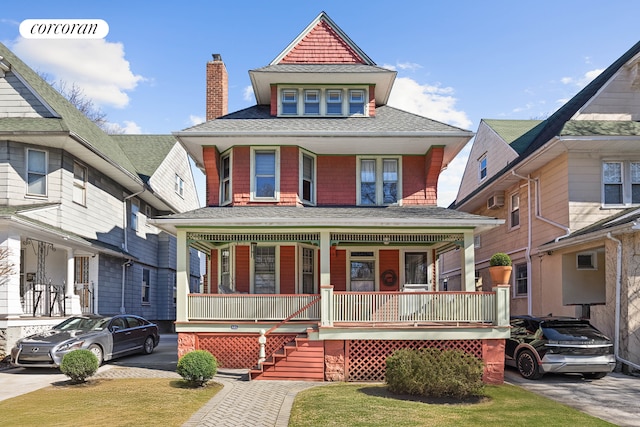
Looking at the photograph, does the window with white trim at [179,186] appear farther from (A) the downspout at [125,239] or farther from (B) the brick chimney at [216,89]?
(B) the brick chimney at [216,89]

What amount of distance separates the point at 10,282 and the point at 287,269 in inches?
323

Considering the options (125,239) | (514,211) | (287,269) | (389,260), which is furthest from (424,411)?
(125,239)

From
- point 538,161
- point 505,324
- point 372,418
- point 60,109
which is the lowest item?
point 372,418

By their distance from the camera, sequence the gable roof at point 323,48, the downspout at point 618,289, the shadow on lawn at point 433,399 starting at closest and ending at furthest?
the shadow on lawn at point 433,399 → the downspout at point 618,289 → the gable roof at point 323,48

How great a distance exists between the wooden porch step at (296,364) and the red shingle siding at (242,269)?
3.93m

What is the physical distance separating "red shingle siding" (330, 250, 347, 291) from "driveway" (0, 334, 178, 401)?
576 cm

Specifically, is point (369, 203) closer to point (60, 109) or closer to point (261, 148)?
point (261, 148)

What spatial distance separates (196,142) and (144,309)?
42.6 feet

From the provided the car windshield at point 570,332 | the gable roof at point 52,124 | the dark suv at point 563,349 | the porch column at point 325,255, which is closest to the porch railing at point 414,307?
the porch column at point 325,255

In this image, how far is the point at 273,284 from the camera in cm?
1788

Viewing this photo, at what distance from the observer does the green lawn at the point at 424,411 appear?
31.0 feet

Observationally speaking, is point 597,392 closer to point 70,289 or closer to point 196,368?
point 196,368

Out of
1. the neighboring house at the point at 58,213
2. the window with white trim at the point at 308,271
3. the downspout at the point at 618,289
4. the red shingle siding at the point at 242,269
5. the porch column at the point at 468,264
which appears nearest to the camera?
the porch column at the point at 468,264

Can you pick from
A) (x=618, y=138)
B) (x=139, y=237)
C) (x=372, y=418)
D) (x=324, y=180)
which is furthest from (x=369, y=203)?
(x=139, y=237)
